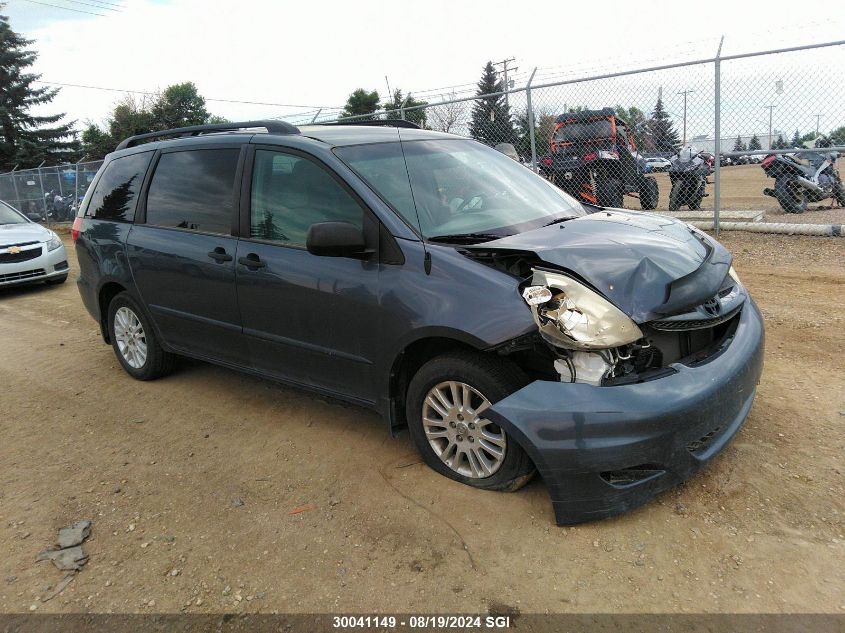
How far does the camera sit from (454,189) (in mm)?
3738

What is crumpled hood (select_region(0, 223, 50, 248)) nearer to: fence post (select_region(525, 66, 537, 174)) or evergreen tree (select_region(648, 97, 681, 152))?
fence post (select_region(525, 66, 537, 174))

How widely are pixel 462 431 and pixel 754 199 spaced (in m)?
12.4

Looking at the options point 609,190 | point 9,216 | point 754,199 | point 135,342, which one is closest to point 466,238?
point 135,342

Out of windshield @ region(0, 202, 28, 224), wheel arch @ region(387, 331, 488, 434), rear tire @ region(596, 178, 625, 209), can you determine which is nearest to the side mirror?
wheel arch @ region(387, 331, 488, 434)

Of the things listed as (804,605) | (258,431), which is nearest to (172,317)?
(258,431)

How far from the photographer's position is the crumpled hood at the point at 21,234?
925 cm

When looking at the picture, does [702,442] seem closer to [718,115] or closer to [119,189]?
[119,189]

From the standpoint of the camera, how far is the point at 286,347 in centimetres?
381

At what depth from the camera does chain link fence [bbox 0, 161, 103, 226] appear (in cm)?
1830

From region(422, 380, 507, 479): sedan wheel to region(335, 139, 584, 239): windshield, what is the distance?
0.84 meters

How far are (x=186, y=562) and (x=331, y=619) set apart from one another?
32.1 inches

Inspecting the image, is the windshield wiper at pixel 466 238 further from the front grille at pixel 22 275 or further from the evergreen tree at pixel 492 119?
the front grille at pixel 22 275

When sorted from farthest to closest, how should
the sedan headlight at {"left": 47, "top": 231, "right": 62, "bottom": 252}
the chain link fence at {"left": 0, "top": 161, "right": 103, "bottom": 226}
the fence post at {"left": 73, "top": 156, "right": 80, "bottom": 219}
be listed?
the chain link fence at {"left": 0, "top": 161, "right": 103, "bottom": 226} → the fence post at {"left": 73, "top": 156, "right": 80, "bottom": 219} → the sedan headlight at {"left": 47, "top": 231, "right": 62, "bottom": 252}

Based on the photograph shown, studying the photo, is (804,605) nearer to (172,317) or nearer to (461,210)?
(461,210)
